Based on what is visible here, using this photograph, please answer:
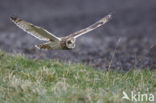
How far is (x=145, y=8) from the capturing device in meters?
18.6

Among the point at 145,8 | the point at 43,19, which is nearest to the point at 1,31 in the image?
the point at 43,19

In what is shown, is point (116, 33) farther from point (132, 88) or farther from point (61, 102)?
point (61, 102)

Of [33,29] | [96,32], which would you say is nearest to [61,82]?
[33,29]

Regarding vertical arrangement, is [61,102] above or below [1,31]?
below

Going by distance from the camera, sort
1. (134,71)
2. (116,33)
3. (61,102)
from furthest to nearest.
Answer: (116,33) < (134,71) < (61,102)

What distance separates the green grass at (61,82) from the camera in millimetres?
5762

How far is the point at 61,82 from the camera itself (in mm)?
6332

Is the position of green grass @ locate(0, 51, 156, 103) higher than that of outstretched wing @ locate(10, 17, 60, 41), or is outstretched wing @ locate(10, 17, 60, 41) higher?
outstretched wing @ locate(10, 17, 60, 41)

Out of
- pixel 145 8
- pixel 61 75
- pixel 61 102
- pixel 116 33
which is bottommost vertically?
pixel 61 102

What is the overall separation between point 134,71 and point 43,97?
2.29m

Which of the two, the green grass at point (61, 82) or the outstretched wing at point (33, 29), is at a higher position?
the outstretched wing at point (33, 29)

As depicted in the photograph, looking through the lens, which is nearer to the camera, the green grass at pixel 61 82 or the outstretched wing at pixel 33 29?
the green grass at pixel 61 82

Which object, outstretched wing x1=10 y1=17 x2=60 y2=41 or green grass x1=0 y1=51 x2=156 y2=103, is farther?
outstretched wing x1=10 y1=17 x2=60 y2=41

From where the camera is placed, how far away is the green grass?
227 inches
